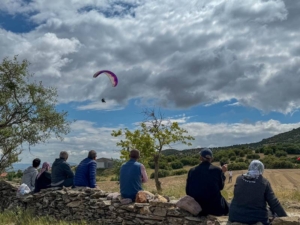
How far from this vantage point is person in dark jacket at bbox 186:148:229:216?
300 inches

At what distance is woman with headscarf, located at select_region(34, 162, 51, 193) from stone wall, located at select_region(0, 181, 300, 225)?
0.37 m

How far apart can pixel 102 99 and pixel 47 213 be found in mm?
5908

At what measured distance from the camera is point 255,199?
661 centimetres

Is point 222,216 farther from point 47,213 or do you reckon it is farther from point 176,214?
point 47,213

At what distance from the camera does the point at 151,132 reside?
71.5ft

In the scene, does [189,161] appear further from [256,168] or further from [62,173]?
[256,168]

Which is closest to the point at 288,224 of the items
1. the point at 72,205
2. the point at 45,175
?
the point at 72,205

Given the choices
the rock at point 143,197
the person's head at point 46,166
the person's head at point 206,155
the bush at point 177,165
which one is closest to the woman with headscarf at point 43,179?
the person's head at point 46,166

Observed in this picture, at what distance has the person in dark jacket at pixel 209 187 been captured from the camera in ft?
25.0

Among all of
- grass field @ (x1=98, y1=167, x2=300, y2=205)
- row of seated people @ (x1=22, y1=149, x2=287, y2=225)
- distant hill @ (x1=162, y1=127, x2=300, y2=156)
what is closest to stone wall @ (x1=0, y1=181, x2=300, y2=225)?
row of seated people @ (x1=22, y1=149, x2=287, y2=225)

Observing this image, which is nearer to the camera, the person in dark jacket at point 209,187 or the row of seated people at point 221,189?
the row of seated people at point 221,189

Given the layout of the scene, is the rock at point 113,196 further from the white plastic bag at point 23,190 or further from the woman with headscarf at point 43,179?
the white plastic bag at point 23,190

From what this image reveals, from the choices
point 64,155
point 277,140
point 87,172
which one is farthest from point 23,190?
point 277,140

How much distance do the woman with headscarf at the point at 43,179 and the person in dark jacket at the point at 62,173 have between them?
589mm
